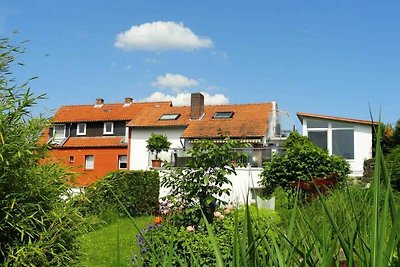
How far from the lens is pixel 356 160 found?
28.2 m

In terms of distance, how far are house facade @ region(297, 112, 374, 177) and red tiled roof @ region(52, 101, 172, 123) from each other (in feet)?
50.8

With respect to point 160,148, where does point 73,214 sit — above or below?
below

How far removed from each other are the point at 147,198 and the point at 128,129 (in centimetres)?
1716

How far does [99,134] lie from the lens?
43.2 metres

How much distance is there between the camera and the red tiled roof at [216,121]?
3509 centimetres

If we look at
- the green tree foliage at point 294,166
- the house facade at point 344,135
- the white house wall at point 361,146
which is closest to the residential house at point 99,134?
the house facade at point 344,135

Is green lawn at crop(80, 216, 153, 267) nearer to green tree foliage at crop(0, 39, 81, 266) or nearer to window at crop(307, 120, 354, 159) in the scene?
green tree foliage at crop(0, 39, 81, 266)

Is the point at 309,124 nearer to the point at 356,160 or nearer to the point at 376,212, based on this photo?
the point at 356,160

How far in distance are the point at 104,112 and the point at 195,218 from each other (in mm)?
35746

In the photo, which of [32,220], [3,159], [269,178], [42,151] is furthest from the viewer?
[269,178]

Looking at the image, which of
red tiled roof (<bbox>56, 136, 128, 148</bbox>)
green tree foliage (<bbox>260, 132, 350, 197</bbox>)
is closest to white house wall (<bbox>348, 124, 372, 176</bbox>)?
green tree foliage (<bbox>260, 132, 350, 197</bbox>)

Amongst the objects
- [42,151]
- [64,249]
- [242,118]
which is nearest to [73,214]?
[64,249]

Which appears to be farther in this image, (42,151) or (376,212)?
(42,151)

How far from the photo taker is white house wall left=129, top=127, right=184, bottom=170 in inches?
1489
